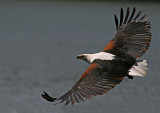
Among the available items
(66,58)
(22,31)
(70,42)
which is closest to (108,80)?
(66,58)

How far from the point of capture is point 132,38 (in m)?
6.57

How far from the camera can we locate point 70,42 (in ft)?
46.9

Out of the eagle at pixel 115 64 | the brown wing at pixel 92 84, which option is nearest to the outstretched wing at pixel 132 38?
the eagle at pixel 115 64

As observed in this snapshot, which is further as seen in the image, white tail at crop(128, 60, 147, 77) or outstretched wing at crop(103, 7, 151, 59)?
outstretched wing at crop(103, 7, 151, 59)

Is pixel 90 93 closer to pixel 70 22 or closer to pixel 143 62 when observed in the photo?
pixel 143 62

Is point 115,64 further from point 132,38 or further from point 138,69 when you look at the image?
point 132,38

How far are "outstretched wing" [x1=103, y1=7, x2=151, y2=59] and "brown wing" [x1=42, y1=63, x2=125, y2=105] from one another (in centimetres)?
90

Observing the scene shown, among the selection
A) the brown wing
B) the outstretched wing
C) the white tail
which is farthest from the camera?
the outstretched wing

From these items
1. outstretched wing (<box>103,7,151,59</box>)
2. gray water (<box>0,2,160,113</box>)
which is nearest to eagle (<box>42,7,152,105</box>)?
outstretched wing (<box>103,7,151,59</box>)

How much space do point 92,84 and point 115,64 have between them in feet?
2.19

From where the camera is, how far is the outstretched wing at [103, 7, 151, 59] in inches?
250

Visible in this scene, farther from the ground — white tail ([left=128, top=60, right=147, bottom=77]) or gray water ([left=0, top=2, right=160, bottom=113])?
gray water ([left=0, top=2, right=160, bottom=113])

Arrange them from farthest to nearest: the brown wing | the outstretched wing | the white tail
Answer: the outstretched wing → the white tail → the brown wing

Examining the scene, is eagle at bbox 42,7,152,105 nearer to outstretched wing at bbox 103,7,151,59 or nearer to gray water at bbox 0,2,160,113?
outstretched wing at bbox 103,7,151,59
